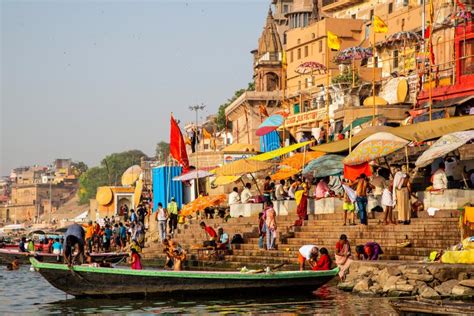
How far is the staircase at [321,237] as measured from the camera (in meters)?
21.0

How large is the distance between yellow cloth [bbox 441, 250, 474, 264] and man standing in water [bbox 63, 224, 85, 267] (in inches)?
299

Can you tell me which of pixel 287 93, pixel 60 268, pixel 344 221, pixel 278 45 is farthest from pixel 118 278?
pixel 278 45

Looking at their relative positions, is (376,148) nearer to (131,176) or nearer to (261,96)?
(261,96)

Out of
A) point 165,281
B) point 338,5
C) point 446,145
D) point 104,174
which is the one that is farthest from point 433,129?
point 104,174

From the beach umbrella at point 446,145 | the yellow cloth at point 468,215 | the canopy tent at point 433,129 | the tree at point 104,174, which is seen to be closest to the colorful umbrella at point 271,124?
the canopy tent at point 433,129

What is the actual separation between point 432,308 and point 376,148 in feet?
31.5

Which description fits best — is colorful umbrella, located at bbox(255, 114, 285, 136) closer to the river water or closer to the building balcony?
the river water

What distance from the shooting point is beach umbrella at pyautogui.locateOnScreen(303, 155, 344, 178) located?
26781 millimetres

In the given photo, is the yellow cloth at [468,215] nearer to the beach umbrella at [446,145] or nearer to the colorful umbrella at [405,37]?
the beach umbrella at [446,145]

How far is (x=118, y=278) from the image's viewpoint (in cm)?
2042

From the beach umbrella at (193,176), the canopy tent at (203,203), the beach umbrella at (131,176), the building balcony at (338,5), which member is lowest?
the canopy tent at (203,203)

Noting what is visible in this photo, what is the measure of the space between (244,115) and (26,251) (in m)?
27.5

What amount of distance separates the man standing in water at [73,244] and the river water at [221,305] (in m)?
0.93

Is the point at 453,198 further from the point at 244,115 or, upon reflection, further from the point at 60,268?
the point at 244,115
